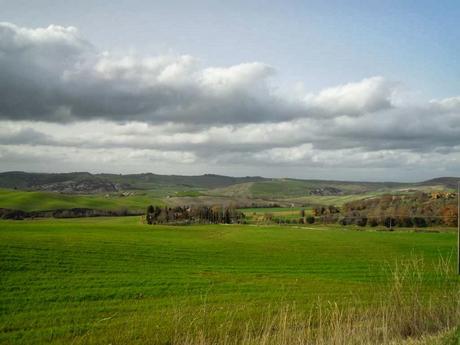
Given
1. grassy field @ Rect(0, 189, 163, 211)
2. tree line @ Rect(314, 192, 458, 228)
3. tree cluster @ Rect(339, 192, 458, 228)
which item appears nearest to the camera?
tree cluster @ Rect(339, 192, 458, 228)

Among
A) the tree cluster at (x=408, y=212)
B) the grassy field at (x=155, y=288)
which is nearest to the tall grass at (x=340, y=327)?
the grassy field at (x=155, y=288)

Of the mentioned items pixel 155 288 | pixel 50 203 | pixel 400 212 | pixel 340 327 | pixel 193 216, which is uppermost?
pixel 340 327

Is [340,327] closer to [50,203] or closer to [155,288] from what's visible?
[155,288]

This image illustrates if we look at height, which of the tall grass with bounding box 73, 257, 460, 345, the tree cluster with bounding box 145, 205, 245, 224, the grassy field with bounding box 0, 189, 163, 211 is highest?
the tall grass with bounding box 73, 257, 460, 345

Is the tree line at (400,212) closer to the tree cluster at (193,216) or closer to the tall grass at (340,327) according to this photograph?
the tree cluster at (193,216)

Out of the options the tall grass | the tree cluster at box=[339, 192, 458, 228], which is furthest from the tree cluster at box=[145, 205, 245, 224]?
the tall grass

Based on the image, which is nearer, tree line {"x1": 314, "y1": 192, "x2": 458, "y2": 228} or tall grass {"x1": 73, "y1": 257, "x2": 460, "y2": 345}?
tall grass {"x1": 73, "y1": 257, "x2": 460, "y2": 345}

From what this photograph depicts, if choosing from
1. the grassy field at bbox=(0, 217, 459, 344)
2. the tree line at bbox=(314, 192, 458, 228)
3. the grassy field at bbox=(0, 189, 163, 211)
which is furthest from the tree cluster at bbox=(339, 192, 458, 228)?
the grassy field at bbox=(0, 189, 163, 211)

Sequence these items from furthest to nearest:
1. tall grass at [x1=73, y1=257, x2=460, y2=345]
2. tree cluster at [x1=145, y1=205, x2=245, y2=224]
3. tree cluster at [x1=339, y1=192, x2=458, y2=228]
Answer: tree cluster at [x1=145, y1=205, x2=245, y2=224]
tree cluster at [x1=339, y1=192, x2=458, y2=228]
tall grass at [x1=73, y1=257, x2=460, y2=345]

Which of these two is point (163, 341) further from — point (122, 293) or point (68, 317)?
point (122, 293)

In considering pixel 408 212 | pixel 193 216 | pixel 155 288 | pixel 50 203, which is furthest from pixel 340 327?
pixel 50 203

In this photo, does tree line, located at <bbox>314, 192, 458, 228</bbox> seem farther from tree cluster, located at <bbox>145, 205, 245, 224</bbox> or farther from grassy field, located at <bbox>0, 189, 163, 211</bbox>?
grassy field, located at <bbox>0, 189, 163, 211</bbox>

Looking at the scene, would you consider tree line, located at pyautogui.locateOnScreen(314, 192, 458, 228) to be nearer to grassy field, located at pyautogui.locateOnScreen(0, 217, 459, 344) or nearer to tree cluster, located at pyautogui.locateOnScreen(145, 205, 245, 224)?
tree cluster, located at pyautogui.locateOnScreen(145, 205, 245, 224)

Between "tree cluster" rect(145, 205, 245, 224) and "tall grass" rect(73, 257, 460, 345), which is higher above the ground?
"tall grass" rect(73, 257, 460, 345)
